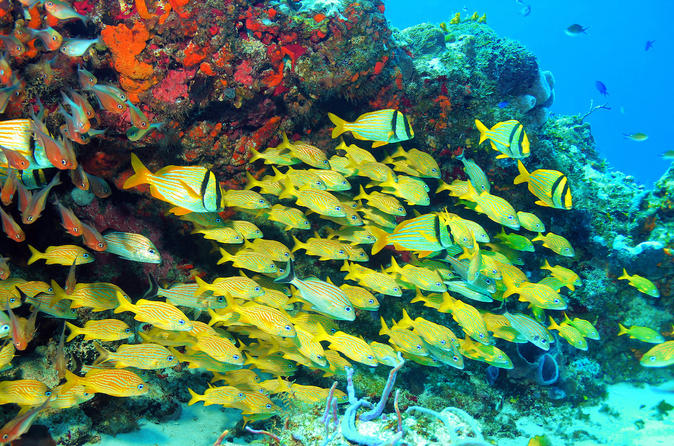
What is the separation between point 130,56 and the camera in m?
4.75

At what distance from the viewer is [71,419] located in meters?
4.39

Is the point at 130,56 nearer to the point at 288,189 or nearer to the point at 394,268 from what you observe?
the point at 288,189

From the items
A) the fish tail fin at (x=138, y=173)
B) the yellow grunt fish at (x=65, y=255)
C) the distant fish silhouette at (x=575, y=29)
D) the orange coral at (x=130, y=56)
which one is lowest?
the yellow grunt fish at (x=65, y=255)

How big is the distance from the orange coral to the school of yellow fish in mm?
1715

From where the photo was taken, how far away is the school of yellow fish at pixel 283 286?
140 inches

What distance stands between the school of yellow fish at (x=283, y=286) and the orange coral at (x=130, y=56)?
172 centimetres

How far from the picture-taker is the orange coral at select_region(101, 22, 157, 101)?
15.4 feet

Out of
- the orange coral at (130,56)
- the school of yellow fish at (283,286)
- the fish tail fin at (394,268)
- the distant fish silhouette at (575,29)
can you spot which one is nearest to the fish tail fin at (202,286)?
the school of yellow fish at (283,286)

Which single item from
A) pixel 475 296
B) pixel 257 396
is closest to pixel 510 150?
pixel 475 296

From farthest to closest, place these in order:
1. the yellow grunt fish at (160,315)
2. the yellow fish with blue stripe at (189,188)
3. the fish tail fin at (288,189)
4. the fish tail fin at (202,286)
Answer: the fish tail fin at (288,189), the fish tail fin at (202,286), the yellow grunt fish at (160,315), the yellow fish with blue stripe at (189,188)

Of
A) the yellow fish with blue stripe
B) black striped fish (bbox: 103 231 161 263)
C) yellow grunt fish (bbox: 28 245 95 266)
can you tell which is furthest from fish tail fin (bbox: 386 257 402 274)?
yellow grunt fish (bbox: 28 245 95 266)

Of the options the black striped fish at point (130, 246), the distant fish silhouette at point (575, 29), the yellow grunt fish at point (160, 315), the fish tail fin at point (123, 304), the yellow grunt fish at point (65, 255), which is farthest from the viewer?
the distant fish silhouette at point (575, 29)

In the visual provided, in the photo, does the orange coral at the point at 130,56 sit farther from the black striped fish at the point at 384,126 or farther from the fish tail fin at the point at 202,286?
the black striped fish at the point at 384,126

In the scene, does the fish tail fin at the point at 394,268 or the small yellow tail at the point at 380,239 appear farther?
the fish tail fin at the point at 394,268
